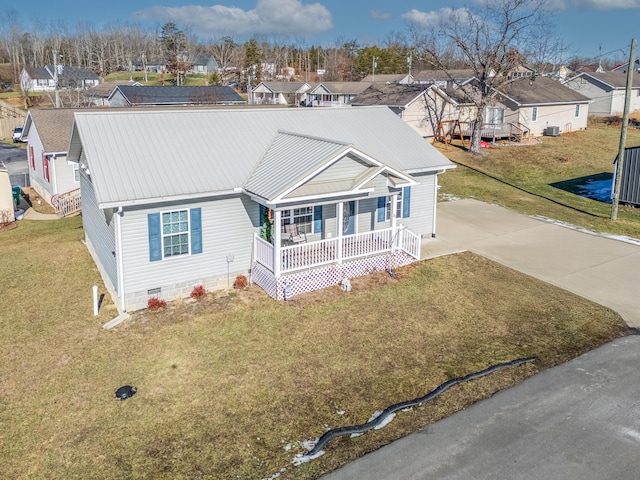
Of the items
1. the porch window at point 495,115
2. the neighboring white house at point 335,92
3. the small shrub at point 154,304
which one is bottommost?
the small shrub at point 154,304

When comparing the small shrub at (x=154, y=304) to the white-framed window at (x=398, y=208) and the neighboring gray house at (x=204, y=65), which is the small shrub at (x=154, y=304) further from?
the neighboring gray house at (x=204, y=65)

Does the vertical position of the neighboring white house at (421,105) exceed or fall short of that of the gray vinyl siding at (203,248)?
it exceeds it

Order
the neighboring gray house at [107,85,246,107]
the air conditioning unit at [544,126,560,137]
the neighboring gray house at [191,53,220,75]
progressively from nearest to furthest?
the air conditioning unit at [544,126,560,137]
the neighboring gray house at [107,85,246,107]
the neighboring gray house at [191,53,220,75]

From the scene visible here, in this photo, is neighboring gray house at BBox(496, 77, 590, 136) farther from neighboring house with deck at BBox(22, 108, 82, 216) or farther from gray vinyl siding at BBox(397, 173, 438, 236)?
neighboring house with deck at BBox(22, 108, 82, 216)

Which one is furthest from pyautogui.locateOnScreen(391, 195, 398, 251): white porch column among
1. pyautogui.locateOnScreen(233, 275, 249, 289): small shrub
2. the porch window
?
the porch window

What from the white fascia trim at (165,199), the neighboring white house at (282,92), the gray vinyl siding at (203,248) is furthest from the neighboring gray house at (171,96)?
the white fascia trim at (165,199)
